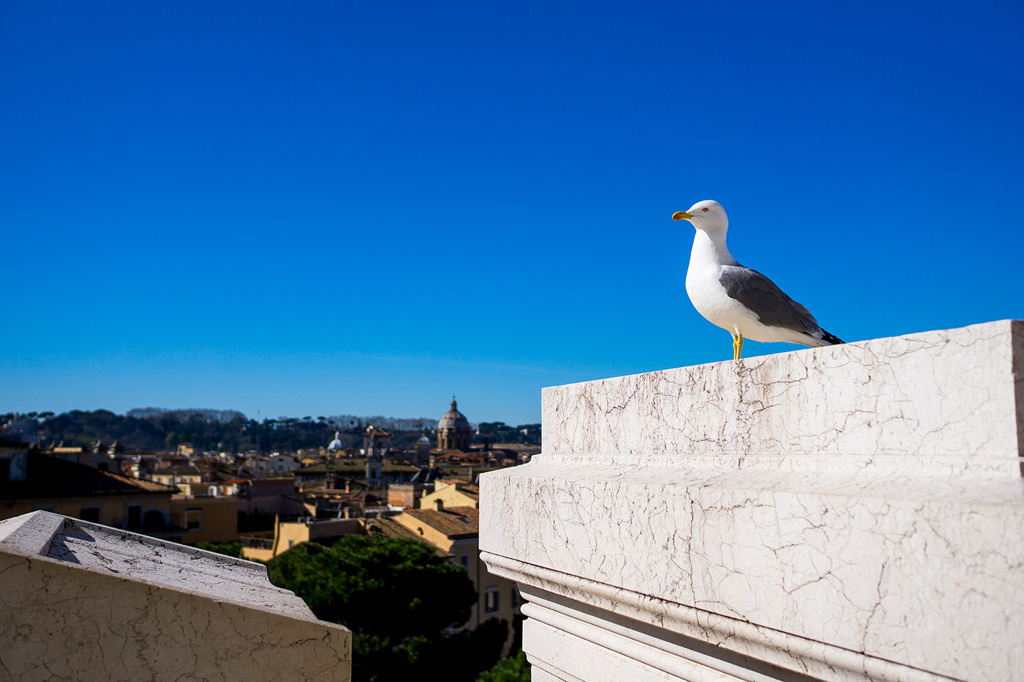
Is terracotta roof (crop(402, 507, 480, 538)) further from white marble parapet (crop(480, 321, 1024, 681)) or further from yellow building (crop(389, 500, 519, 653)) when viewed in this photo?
white marble parapet (crop(480, 321, 1024, 681))

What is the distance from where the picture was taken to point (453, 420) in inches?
4801

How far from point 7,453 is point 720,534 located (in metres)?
27.5

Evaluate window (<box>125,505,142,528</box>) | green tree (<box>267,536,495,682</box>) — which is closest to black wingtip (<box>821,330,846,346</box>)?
green tree (<box>267,536,495,682</box>)

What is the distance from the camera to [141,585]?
1.53 m

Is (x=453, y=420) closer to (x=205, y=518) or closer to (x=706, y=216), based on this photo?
(x=205, y=518)

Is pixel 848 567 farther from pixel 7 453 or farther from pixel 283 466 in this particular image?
pixel 283 466

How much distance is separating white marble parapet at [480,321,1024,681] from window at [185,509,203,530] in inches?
1242

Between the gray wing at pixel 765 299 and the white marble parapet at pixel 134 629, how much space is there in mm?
1625

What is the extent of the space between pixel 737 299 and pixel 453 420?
120581mm

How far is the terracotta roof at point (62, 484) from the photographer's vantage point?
23047 mm

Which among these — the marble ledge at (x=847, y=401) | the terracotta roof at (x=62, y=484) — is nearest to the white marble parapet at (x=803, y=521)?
the marble ledge at (x=847, y=401)

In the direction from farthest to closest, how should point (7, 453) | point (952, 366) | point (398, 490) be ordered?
point (398, 490) < point (7, 453) < point (952, 366)

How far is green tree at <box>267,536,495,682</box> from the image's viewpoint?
16.9 m

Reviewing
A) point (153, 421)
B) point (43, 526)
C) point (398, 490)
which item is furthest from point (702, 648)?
point (153, 421)
